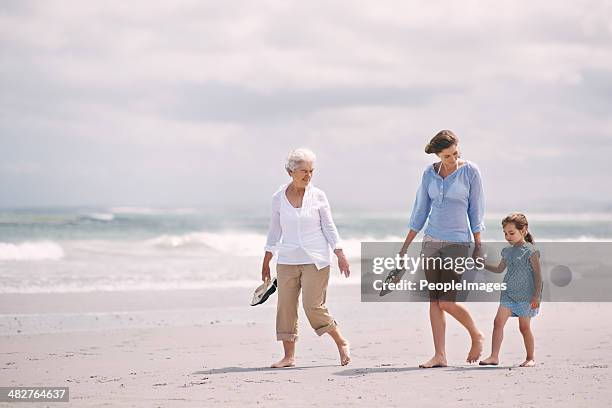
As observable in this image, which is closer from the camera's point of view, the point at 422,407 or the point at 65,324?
the point at 422,407

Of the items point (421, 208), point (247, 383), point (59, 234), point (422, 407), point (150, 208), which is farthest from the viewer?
point (150, 208)

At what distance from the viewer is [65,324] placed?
918 cm

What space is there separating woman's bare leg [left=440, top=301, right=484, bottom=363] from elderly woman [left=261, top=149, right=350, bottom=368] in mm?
755

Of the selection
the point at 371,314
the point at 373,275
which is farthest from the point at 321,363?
the point at 373,275

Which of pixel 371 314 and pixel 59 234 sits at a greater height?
pixel 59 234

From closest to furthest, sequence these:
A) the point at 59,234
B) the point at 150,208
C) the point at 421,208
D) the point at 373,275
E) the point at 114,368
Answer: the point at 421,208 → the point at 114,368 → the point at 373,275 → the point at 59,234 → the point at 150,208

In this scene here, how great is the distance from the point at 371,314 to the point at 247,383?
459 centimetres

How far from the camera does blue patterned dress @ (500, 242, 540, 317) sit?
19.2 ft

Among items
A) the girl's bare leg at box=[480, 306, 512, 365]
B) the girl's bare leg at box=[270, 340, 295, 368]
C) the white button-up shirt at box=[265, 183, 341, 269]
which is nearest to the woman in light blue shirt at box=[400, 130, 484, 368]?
the girl's bare leg at box=[480, 306, 512, 365]

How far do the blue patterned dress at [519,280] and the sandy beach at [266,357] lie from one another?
1.44 feet

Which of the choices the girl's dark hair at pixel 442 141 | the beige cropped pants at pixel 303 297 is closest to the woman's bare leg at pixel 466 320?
the beige cropped pants at pixel 303 297

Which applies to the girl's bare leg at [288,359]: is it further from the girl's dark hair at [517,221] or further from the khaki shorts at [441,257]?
the girl's dark hair at [517,221]

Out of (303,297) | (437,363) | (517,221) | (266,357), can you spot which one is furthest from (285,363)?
(517,221)

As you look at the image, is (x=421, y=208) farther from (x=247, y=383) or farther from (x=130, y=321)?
(x=130, y=321)
